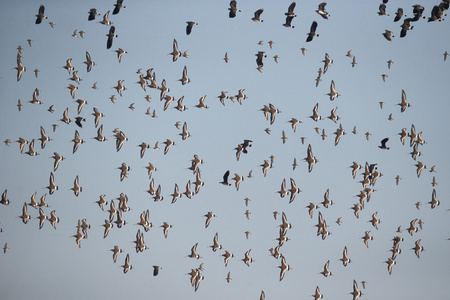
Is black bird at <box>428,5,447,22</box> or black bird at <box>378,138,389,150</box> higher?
black bird at <box>428,5,447,22</box>

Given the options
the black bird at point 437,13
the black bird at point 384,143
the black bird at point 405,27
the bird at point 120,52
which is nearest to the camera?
the black bird at point 437,13

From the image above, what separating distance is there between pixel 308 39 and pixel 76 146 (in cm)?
1605

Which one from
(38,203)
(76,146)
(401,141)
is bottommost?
(38,203)

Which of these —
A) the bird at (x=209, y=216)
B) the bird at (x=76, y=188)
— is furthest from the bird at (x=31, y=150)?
the bird at (x=209, y=216)

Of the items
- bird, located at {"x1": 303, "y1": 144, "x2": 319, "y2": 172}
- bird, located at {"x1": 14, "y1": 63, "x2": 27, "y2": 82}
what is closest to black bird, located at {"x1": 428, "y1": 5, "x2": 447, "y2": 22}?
bird, located at {"x1": 303, "y1": 144, "x2": 319, "y2": 172}

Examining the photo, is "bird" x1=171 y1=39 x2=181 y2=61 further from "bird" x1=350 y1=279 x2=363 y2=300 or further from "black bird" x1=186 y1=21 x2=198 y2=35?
"bird" x1=350 y1=279 x2=363 y2=300

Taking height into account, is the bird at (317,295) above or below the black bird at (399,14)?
below

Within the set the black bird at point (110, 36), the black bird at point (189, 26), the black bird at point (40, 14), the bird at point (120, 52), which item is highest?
the black bird at point (189, 26)

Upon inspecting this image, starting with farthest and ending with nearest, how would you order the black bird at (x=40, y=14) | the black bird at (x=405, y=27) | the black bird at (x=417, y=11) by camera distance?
1. the black bird at (x=405, y=27)
2. the black bird at (x=40, y=14)
3. the black bird at (x=417, y=11)

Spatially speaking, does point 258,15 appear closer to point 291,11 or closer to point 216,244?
point 291,11

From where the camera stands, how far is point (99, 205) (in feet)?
199

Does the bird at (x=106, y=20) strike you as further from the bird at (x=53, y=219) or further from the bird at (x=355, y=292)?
the bird at (x=355, y=292)

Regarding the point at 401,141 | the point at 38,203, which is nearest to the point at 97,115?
the point at 38,203

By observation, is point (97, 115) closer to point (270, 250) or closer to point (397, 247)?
point (270, 250)
